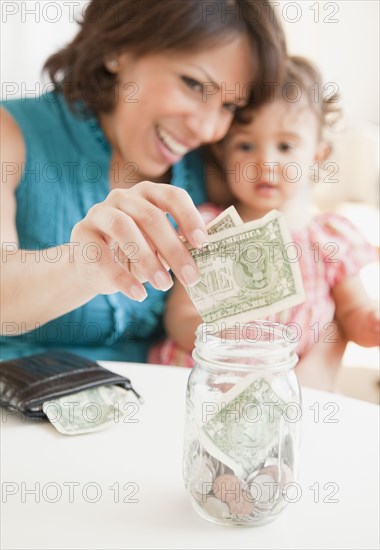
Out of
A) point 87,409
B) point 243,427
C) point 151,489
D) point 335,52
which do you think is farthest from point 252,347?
point 335,52

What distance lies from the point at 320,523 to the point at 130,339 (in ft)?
2.90

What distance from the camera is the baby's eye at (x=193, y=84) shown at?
1.43 metres

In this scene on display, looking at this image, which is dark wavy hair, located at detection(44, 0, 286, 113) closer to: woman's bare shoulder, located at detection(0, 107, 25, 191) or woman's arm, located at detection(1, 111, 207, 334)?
woman's bare shoulder, located at detection(0, 107, 25, 191)

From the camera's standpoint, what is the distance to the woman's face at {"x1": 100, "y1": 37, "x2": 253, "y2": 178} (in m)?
1.42

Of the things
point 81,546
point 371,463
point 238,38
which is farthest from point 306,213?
point 81,546

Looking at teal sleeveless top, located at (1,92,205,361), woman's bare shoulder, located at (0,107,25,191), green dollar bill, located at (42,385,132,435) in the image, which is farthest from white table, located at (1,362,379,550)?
woman's bare shoulder, located at (0,107,25,191)

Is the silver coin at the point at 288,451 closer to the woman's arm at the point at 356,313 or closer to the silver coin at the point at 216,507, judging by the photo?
the silver coin at the point at 216,507

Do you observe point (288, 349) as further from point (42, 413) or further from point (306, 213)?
point (306, 213)

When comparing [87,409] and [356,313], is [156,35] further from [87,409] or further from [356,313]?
[87,409]

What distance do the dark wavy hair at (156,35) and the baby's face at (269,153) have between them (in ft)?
0.19

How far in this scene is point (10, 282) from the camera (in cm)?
105

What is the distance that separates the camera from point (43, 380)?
3.00ft

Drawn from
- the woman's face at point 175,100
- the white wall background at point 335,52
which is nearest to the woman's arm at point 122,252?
the woman's face at point 175,100

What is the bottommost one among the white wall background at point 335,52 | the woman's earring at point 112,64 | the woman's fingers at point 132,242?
the woman's fingers at point 132,242
